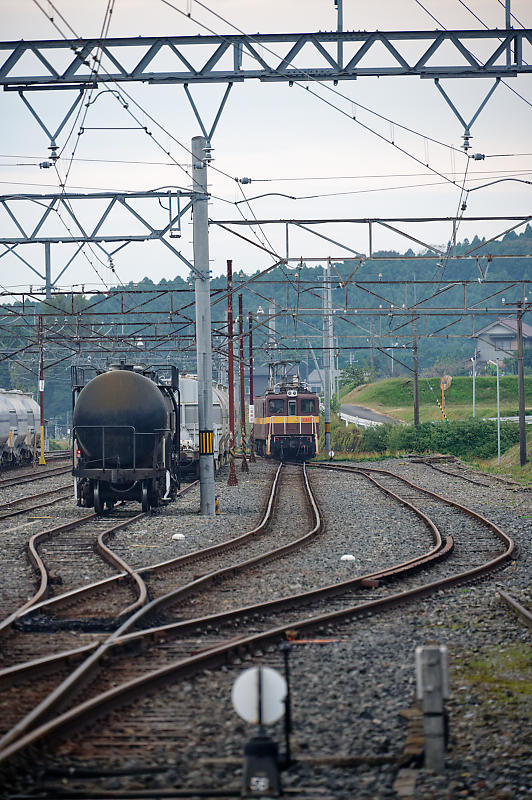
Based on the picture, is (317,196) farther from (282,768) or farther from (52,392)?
(52,392)

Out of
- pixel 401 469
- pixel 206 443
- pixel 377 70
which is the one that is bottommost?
pixel 401 469

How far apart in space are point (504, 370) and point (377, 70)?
3610 inches

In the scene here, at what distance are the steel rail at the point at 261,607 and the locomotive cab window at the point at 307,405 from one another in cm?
2867

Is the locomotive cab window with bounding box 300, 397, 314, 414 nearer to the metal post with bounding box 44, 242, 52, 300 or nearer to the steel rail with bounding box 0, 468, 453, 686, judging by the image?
the metal post with bounding box 44, 242, 52, 300

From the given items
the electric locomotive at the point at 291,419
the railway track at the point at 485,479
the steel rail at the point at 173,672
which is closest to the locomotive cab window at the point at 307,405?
the electric locomotive at the point at 291,419

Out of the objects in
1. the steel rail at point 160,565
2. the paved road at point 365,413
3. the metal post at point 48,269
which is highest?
the metal post at point 48,269

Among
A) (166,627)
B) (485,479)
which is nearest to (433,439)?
(485,479)

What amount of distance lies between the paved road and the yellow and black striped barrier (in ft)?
173

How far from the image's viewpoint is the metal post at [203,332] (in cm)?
2161

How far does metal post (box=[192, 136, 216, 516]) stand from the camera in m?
21.6

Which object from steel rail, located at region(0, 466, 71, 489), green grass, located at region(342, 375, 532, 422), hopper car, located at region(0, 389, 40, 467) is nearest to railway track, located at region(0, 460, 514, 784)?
steel rail, located at region(0, 466, 71, 489)

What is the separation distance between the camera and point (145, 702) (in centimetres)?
731

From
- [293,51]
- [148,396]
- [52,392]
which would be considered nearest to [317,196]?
[148,396]

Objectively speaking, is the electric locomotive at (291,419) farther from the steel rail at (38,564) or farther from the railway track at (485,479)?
the steel rail at (38,564)
